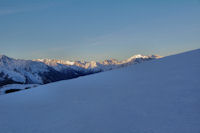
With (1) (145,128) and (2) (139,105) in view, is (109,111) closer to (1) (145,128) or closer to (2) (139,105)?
(2) (139,105)

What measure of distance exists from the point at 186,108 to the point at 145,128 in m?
0.95

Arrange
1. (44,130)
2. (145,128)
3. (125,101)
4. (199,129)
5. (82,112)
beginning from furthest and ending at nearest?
(125,101) → (82,112) → (44,130) → (145,128) → (199,129)

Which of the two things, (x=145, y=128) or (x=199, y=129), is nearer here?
(x=199, y=129)

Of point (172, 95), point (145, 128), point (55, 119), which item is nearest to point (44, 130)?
point (55, 119)

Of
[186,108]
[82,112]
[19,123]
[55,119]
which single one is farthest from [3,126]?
[186,108]

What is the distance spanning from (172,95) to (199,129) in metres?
1.84

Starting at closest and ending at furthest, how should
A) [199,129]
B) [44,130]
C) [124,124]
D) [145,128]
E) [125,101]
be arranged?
[199,129], [145,128], [124,124], [44,130], [125,101]

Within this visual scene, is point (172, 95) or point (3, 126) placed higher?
point (172, 95)

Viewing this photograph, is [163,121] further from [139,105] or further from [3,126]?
[3,126]

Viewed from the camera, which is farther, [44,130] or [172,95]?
[172,95]

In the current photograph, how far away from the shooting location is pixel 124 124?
116 inches

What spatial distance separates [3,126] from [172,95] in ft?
12.4

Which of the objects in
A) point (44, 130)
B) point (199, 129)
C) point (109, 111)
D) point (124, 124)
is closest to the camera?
point (199, 129)

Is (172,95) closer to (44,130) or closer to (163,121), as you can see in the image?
(163,121)
